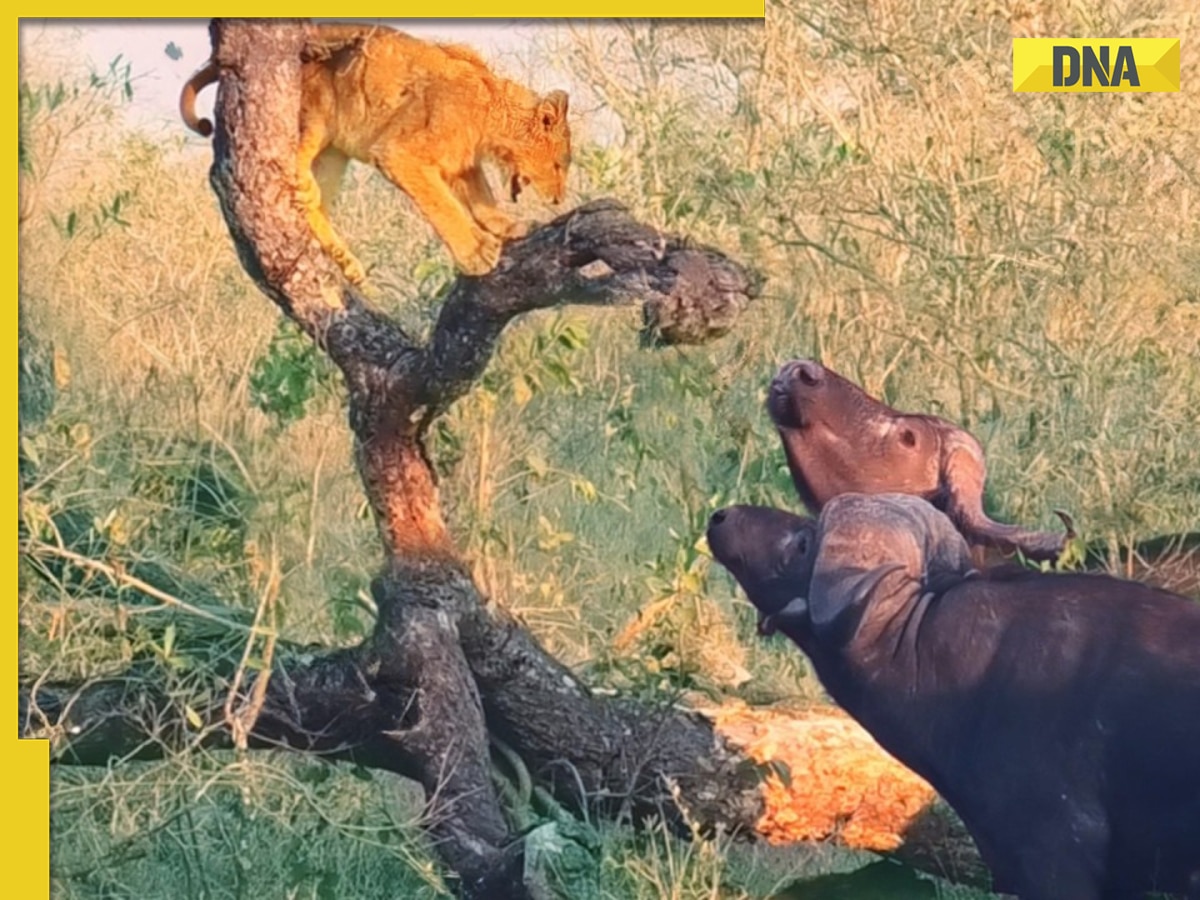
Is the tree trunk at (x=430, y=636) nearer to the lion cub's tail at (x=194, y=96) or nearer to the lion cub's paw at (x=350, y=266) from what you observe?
the lion cub's paw at (x=350, y=266)

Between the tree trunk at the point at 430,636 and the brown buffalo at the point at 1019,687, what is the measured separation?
0.57m

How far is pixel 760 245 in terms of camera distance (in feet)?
20.8

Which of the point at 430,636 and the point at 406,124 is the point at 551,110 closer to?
the point at 406,124

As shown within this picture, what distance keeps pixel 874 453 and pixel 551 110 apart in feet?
4.27

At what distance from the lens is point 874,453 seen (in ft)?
20.5

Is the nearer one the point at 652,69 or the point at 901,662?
the point at 901,662

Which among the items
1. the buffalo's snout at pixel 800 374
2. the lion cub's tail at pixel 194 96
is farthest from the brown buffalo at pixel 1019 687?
the lion cub's tail at pixel 194 96

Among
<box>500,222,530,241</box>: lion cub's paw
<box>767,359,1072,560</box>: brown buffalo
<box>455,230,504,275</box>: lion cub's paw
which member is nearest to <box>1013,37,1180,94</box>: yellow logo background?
<box>767,359,1072,560</box>: brown buffalo

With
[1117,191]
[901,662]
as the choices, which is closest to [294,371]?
[901,662]

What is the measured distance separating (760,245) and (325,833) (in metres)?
2.02

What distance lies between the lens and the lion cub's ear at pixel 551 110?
6348 millimetres

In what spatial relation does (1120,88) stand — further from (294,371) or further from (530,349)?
(294,371)

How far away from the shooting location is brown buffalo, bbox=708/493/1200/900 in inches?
228

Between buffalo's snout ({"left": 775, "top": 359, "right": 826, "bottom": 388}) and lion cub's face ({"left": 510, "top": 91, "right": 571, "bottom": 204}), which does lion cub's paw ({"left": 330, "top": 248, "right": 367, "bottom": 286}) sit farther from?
buffalo's snout ({"left": 775, "top": 359, "right": 826, "bottom": 388})
